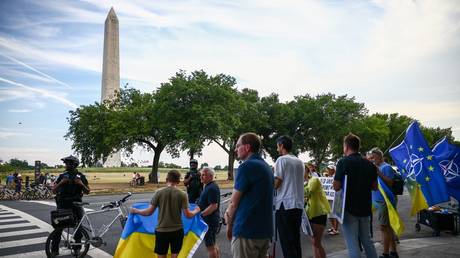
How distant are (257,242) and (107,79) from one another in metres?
53.4

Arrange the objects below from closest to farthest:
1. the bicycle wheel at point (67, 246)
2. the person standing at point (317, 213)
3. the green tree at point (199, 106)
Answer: the person standing at point (317, 213) < the bicycle wheel at point (67, 246) < the green tree at point (199, 106)

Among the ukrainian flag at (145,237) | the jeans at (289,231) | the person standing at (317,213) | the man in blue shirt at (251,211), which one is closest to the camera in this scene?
the man in blue shirt at (251,211)

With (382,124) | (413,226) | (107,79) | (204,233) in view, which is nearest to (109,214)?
(204,233)

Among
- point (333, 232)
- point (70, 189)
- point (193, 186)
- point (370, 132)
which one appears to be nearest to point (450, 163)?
point (333, 232)

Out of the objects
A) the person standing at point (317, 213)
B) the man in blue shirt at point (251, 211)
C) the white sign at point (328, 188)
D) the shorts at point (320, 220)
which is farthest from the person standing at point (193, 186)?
the white sign at point (328, 188)

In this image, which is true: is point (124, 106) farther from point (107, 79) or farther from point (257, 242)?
point (257, 242)

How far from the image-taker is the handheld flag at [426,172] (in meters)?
8.50

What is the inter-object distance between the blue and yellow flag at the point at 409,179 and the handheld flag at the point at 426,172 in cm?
5

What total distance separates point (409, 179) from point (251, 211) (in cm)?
615

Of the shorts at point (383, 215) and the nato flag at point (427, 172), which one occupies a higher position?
the nato flag at point (427, 172)

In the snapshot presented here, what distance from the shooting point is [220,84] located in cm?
4284

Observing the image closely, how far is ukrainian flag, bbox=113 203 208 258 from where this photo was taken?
6.12 m

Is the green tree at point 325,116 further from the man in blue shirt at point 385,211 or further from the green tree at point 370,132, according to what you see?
the man in blue shirt at point 385,211

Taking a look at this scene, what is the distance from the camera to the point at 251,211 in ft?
13.0
